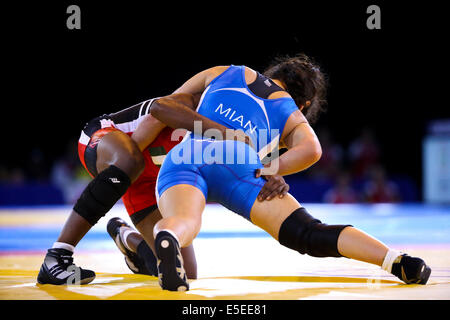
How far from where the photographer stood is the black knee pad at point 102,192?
2.77m

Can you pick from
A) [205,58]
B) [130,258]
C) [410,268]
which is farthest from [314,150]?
[205,58]

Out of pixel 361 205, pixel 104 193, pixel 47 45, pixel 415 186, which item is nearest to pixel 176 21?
pixel 47 45

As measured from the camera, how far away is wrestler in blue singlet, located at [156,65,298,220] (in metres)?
2.44

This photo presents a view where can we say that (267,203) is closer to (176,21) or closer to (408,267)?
(408,267)

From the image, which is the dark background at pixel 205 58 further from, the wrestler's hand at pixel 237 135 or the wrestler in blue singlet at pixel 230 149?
the wrestler's hand at pixel 237 135

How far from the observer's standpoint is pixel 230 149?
244 cm

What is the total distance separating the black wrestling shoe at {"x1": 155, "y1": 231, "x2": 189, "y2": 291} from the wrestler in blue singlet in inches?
13.9

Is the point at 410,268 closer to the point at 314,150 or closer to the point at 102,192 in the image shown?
the point at 314,150

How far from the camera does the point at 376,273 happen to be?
2.89 m

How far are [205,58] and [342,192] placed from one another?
4.13 meters

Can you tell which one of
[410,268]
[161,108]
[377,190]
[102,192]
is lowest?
[377,190]

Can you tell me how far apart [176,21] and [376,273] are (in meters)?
9.57

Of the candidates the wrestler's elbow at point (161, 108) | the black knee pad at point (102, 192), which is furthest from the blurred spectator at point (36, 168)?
the wrestler's elbow at point (161, 108)

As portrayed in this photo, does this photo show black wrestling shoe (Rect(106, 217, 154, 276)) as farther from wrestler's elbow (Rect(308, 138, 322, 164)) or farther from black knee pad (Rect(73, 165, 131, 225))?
wrestler's elbow (Rect(308, 138, 322, 164))
